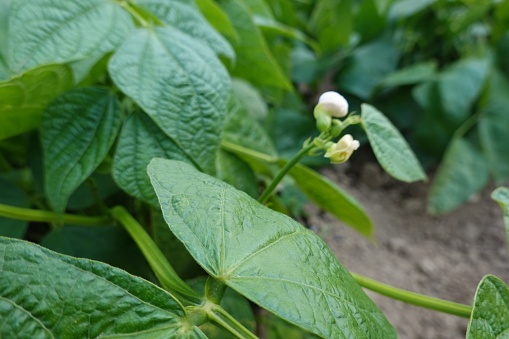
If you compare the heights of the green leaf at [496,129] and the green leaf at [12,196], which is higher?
the green leaf at [12,196]

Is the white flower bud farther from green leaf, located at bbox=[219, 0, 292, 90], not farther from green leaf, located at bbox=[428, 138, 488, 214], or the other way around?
green leaf, located at bbox=[428, 138, 488, 214]

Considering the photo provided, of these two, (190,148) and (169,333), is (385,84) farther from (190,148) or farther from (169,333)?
(169,333)

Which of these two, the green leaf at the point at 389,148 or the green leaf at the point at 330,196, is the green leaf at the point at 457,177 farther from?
the green leaf at the point at 389,148

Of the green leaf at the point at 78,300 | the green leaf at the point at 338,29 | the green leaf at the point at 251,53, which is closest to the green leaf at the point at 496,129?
the green leaf at the point at 338,29

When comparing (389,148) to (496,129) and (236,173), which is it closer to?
(236,173)

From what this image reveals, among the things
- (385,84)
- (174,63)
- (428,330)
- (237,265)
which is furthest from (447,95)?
(237,265)

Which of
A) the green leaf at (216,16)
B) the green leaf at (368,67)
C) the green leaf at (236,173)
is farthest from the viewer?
the green leaf at (368,67)

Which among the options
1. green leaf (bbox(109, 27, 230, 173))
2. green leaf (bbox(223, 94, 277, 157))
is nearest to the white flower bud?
green leaf (bbox(109, 27, 230, 173))
